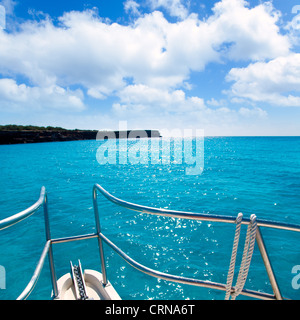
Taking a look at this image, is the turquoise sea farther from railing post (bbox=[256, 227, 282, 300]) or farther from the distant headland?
the distant headland

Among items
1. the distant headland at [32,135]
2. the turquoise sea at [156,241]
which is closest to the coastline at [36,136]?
the distant headland at [32,135]

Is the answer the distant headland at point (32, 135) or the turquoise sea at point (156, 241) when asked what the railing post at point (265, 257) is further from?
the distant headland at point (32, 135)

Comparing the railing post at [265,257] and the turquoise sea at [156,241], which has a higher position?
the railing post at [265,257]

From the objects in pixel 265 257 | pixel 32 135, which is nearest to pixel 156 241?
pixel 265 257

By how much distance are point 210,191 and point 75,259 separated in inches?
390

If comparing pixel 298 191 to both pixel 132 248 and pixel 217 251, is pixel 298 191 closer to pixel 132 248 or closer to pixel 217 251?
pixel 217 251

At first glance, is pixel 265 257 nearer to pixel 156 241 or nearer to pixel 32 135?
pixel 156 241

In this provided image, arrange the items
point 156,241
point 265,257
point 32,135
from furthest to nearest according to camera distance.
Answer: point 32,135 < point 156,241 < point 265,257

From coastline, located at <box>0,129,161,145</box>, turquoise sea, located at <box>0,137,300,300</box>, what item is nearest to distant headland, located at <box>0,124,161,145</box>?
coastline, located at <box>0,129,161,145</box>

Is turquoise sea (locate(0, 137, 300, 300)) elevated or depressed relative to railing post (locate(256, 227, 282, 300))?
depressed

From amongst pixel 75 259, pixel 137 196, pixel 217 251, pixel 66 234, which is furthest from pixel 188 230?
pixel 137 196

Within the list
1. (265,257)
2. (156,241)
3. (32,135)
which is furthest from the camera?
(32,135)

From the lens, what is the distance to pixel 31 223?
8.51 meters
